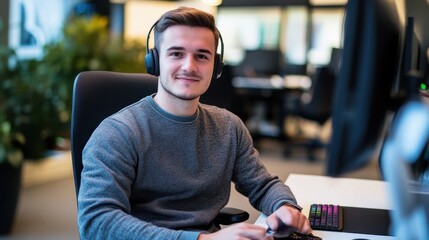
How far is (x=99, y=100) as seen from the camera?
5.02ft

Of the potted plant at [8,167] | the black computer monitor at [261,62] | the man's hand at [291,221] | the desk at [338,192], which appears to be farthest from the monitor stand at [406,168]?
the black computer monitor at [261,62]

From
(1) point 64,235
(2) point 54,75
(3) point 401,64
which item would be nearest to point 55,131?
(2) point 54,75

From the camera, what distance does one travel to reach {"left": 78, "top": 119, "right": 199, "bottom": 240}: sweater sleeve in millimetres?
1135

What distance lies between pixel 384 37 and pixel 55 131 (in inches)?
131

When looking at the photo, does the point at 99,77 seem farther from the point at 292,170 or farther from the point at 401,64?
the point at 292,170

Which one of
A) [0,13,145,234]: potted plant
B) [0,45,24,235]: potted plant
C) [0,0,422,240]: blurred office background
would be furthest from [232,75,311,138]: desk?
[0,45,24,235]: potted plant

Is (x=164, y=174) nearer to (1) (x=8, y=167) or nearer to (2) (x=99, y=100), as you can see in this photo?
(2) (x=99, y=100)

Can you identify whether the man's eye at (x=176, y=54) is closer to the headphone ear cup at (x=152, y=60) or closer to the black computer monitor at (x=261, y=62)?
the headphone ear cup at (x=152, y=60)

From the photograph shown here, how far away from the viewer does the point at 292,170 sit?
5.28 m

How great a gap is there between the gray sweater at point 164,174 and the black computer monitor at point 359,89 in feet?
1.52

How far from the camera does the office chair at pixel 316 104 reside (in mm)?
5570

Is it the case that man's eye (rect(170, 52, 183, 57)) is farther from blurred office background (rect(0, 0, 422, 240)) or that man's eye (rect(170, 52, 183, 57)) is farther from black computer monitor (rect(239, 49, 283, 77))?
black computer monitor (rect(239, 49, 283, 77))

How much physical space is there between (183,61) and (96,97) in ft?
1.13

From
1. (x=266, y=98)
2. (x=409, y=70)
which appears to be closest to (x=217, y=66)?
(x=409, y=70)
